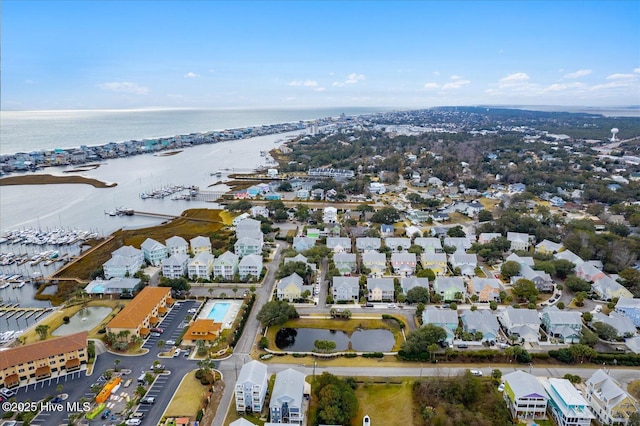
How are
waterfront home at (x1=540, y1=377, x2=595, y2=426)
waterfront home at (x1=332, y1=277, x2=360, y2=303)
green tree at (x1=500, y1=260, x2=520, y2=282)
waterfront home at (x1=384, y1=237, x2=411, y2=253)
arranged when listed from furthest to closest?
waterfront home at (x1=384, y1=237, x2=411, y2=253), green tree at (x1=500, y1=260, x2=520, y2=282), waterfront home at (x1=332, y1=277, x2=360, y2=303), waterfront home at (x1=540, y1=377, x2=595, y2=426)

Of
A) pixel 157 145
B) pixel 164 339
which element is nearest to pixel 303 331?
pixel 164 339

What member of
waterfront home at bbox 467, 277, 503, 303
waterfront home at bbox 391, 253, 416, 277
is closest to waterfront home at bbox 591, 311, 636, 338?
waterfront home at bbox 467, 277, 503, 303

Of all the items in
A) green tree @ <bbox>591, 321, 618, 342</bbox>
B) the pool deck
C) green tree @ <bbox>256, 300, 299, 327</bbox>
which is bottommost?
green tree @ <bbox>591, 321, 618, 342</bbox>

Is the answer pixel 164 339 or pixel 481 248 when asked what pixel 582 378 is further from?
pixel 164 339

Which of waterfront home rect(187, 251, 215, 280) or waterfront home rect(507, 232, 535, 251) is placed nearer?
waterfront home rect(187, 251, 215, 280)

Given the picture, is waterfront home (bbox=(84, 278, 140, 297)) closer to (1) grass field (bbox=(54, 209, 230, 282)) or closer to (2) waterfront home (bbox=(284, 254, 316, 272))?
(1) grass field (bbox=(54, 209, 230, 282))

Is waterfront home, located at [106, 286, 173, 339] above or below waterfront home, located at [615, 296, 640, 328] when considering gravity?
above
